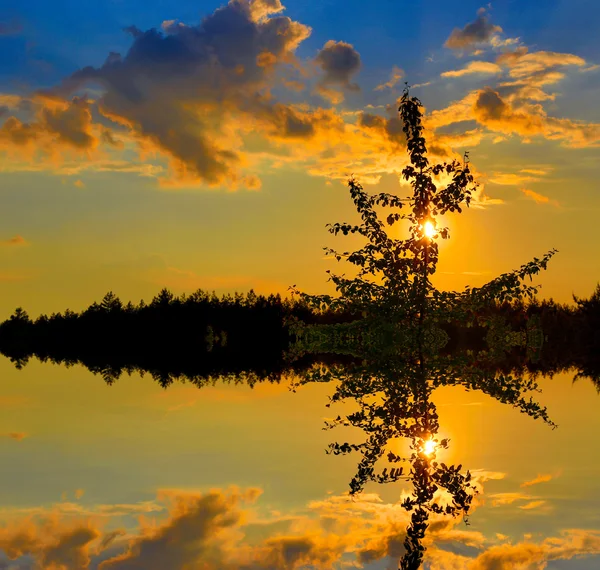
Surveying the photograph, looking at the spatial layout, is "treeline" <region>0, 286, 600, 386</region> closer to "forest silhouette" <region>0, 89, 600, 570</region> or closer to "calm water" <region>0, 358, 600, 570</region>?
"forest silhouette" <region>0, 89, 600, 570</region>

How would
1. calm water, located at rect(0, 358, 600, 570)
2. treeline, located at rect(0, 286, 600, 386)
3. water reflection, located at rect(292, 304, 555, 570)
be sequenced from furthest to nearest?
treeline, located at rect(0, 286, 600, 386), water reflection, located at rect(292, 304, 555, 570), calm water, located at rect(0, 358, 600, 570)

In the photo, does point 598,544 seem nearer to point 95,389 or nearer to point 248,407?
point 248,407

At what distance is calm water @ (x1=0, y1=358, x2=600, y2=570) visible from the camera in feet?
17.3

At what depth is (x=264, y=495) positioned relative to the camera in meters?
6.80

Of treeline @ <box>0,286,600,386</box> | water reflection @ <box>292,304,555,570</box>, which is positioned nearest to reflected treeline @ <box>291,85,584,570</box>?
water reflection @ <box>292,304,555,570</box>

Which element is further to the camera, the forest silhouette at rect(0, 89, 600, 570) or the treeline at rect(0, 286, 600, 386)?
the treeline at rect(0, 286, 600, 386)

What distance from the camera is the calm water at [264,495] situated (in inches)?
208

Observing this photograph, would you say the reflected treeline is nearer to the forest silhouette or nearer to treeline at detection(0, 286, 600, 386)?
the forest silhouette

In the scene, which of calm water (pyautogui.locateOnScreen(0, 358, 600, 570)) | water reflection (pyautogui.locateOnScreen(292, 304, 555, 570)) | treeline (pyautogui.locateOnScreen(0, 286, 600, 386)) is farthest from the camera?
treeline (pyautogui.locateOnScreen(0, 286, 600, 386))

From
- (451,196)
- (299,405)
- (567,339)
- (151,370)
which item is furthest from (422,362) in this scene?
(567,339)

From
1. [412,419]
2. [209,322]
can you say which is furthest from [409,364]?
[209,322]

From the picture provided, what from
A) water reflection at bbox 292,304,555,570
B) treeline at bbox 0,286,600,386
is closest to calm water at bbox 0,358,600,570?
water reflection at bbox 292,304,555,570

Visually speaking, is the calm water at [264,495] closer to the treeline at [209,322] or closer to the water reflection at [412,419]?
the water reflection at [412,419]

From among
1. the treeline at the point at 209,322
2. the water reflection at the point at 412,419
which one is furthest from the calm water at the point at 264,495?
the treeline at the point at 209,322
